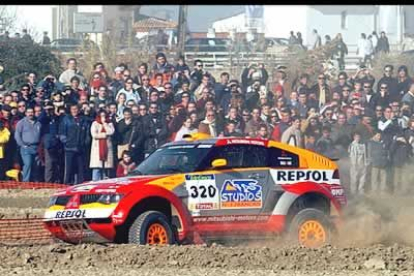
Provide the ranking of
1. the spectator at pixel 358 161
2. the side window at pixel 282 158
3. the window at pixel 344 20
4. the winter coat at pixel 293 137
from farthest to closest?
the window at pixel 344 20 → the spectator at pixel 358 161 → the winter coat at pixel 293 137 → the side window at pixel 282 158

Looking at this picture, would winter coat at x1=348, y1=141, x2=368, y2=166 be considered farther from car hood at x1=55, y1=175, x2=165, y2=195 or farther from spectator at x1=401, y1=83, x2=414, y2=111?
car hood at x1=55, y1=175, x2=165, y2=195

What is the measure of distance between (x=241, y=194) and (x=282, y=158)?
2.99 feet

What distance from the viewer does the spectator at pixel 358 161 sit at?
20.7 meters

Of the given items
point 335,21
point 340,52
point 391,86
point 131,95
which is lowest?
point 131,95

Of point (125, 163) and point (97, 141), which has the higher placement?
point (97, 141)

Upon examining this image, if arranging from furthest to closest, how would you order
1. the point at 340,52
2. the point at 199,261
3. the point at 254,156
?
1. the point at 340,52
2. the point at 254,156
3. the point at 199,261

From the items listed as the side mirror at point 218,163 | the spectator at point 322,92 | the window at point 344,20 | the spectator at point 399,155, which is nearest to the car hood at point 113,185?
the side mirror at point 218,163

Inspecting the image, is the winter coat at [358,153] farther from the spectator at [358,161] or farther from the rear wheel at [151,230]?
the rear wheel at [151,230]

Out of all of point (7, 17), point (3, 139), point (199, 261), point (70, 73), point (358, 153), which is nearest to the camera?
point (199, 261)

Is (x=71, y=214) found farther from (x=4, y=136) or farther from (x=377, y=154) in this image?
(x=377, y=154)

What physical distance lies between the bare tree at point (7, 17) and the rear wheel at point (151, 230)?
44.5 feet

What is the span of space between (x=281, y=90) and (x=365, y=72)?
1.87 metres

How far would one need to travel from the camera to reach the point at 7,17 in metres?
28.8

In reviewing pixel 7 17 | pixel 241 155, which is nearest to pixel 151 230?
pixel 241 155
